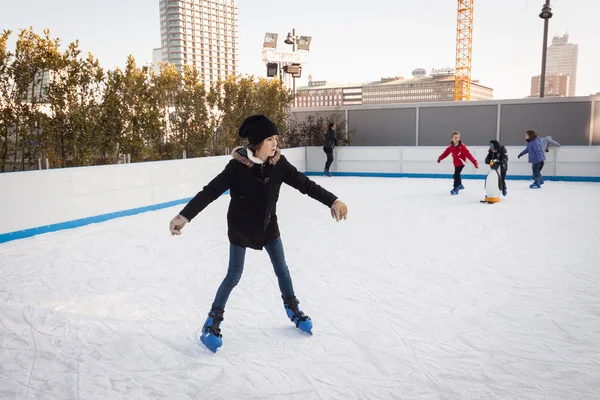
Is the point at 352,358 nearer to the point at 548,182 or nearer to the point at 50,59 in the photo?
the point at 50,59

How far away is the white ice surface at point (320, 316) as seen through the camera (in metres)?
2.39

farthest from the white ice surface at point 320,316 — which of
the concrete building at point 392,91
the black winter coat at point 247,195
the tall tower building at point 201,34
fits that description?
the tall tower building at point 201,34

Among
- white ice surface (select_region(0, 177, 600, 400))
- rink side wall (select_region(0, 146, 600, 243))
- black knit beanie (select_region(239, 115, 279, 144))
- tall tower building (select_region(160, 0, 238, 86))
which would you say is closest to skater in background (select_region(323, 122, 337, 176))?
rink side wall (select_region(0, 146, 600, 243))

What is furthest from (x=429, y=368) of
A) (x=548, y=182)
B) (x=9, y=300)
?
(x=548, y=182)

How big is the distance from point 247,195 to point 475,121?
12798mm

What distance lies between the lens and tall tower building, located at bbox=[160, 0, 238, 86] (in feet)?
536

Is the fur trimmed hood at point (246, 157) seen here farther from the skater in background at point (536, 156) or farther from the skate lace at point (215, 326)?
the skater in background at point (536, 156)

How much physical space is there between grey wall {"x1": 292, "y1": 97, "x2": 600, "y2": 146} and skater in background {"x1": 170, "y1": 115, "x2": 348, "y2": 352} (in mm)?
12404

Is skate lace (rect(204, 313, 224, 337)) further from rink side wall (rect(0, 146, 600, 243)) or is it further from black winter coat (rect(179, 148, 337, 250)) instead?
rink side wall (rect(0, 146, 600, 243))

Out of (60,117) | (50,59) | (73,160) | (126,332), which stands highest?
(50,59)

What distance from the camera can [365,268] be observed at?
442cm

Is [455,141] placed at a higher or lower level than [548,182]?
higher

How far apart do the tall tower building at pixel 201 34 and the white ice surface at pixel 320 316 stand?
159 meters

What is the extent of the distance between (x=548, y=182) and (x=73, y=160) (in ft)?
33.0
